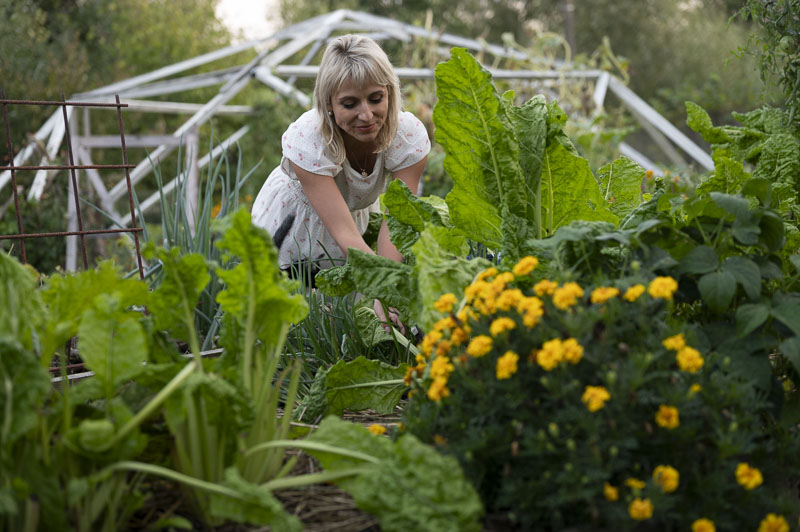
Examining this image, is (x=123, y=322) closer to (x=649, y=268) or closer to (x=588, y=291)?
(x=588, y=291)

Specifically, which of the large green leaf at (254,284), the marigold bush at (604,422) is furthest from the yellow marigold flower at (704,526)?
the large green leaf at (254,284)

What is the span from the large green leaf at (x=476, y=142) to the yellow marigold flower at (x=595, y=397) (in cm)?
87

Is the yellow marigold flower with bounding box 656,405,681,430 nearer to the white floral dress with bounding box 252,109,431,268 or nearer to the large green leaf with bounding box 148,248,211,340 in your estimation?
the large green leaf with bounding box 148,248,211,340

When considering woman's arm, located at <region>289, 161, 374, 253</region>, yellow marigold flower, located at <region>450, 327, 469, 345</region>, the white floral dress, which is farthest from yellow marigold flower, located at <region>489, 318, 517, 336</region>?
the white floral dress

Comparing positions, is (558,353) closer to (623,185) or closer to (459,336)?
(459,336)

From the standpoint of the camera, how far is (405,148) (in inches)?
111

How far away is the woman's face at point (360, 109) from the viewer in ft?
8.39

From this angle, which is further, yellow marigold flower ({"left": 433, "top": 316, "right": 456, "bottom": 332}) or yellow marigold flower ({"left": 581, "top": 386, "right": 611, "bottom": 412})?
yellow marigold flower ({"left": 433, "top": 316, "right": 456, "bottom": 332})

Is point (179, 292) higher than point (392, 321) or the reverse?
higher

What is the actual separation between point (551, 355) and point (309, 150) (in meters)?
1.68

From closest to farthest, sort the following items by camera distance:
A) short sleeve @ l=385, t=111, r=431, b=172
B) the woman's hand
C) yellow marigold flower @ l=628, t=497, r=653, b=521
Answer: yellow marigold flower @ l=628, t=497, r=653, b=521 → the woman's hand → short sleeve @ l=385, t=111, r=431, b=172

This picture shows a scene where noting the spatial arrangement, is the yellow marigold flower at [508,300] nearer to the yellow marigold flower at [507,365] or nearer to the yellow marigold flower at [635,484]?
the yellow marigold flower at [507,365]

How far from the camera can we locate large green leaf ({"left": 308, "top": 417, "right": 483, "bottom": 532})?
3.87ft

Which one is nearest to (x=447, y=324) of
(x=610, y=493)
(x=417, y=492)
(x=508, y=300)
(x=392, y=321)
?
(x=508, y=300)
